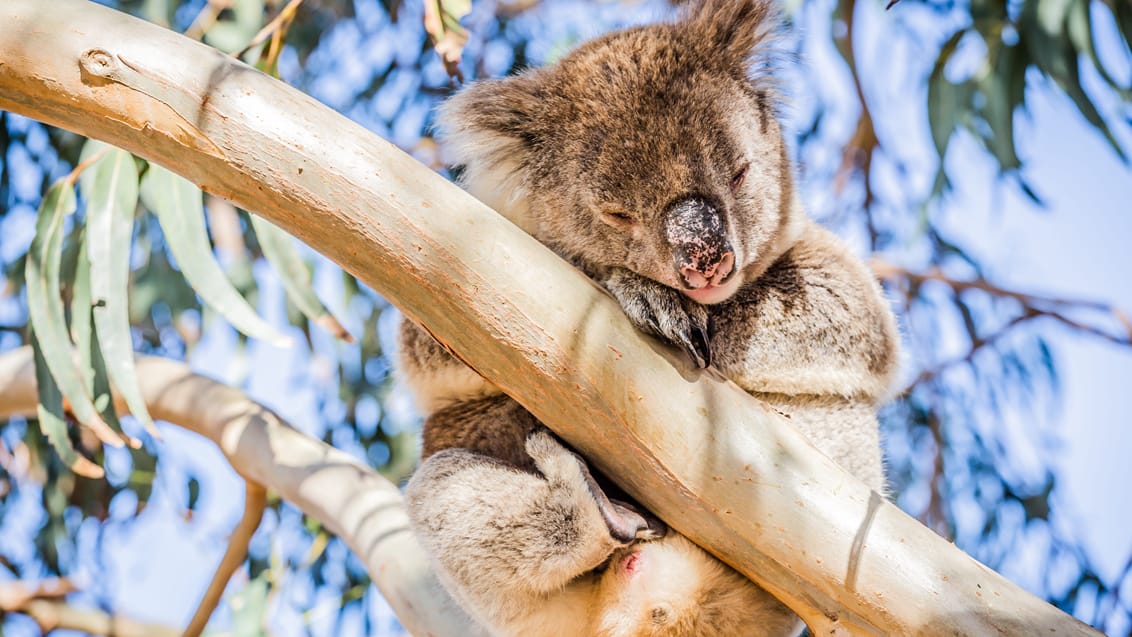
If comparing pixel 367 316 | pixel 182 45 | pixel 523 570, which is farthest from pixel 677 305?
pixel 367 316

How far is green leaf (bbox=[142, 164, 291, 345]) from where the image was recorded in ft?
6.84

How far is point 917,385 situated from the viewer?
454 cm

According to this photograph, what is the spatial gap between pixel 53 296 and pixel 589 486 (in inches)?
63.0

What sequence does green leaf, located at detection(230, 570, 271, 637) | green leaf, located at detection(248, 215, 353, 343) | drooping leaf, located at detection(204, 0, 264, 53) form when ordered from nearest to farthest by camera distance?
green leaf, located at detection(248, 215, 353, 343)
drooping leaf, located at detection(204, 0, 264, 53)
green leaf, located at detection(230, 570, 271, 637)

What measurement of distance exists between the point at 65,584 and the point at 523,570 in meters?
3.10

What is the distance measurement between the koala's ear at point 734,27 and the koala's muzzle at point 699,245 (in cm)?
46

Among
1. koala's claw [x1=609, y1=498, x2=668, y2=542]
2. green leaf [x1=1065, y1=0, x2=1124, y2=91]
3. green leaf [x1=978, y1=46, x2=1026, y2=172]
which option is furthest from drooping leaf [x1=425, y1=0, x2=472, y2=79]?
green leaf [x1=1065, y1=0, x2=1124, y2=91]

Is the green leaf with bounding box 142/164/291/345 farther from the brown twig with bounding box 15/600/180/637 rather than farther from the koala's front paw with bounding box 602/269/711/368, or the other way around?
the brown twig with bounding box 15/600/180/637

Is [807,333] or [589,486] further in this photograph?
[807,333]

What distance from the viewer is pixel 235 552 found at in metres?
2.78

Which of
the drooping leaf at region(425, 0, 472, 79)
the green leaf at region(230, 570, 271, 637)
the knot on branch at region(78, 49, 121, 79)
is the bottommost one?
the green leaf at region(230, 570, 271, 637)

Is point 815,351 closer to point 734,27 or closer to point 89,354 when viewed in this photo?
point 734,27

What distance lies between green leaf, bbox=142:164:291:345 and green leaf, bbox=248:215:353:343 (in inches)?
4.9

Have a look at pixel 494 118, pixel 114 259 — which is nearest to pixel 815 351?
pixel 494 118
